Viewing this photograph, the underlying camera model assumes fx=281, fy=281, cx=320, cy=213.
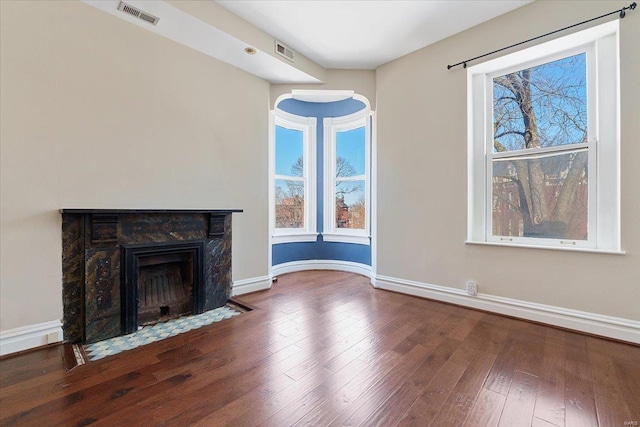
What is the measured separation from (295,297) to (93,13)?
325cm

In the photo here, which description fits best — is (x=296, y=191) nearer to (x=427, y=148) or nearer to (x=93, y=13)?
(x=427, y=148)

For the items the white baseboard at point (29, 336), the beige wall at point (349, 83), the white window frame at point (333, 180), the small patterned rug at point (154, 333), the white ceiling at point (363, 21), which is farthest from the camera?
the white window frame at point (333, 180)

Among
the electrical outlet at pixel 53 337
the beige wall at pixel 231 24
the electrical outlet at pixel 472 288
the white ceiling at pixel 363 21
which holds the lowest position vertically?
the electrical outlet at pixel 53 337

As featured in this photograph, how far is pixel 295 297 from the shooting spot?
10.9ft

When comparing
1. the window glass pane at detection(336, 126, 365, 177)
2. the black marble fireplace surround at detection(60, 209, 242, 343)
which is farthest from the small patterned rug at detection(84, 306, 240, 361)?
the window glass pane at detection(336, 126, 365, 177)

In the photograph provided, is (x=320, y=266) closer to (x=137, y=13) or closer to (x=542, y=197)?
(x=542, y=197)

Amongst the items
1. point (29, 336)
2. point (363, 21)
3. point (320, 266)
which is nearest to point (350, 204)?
point (320, 266)

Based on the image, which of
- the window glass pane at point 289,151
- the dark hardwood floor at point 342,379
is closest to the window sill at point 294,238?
the window glass pane at point 289,151

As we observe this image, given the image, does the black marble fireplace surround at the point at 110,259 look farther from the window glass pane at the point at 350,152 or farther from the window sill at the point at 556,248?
the window sill at the point at 556,248

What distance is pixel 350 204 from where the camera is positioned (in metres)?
4.75

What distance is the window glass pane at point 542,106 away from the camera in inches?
99.5

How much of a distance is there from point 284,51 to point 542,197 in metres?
3.11

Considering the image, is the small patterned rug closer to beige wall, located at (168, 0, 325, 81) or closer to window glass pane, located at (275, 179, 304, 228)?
window glass pane, located at (275, 179, 304, 228)

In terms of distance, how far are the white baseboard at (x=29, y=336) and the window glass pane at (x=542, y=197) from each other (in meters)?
4.03
